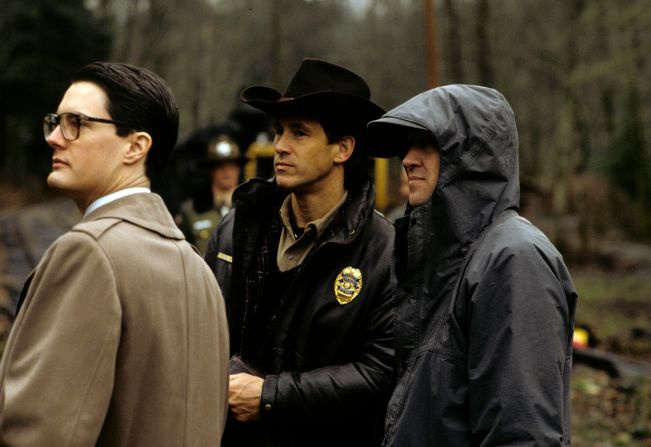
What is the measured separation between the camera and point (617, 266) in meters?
24.6

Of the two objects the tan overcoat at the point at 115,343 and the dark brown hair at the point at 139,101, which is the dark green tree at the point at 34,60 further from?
the tan overcoat at the point at 115,343

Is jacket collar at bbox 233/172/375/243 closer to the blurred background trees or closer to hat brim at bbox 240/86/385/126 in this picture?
hat brim at bbox 240/86/385/126

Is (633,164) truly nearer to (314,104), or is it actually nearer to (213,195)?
(213,195)

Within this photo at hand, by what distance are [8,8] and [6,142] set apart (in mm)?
6900

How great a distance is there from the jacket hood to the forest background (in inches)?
252

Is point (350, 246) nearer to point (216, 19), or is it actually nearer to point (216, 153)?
point (216, 153)

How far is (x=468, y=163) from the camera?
2.95 meters

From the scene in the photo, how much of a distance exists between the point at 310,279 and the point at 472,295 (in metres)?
1.12

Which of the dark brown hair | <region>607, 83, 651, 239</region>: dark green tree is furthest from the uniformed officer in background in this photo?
<region>607, 83, 651, 239</region>: dark green tree

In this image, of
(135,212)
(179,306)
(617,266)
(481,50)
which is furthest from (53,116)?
(617,266)

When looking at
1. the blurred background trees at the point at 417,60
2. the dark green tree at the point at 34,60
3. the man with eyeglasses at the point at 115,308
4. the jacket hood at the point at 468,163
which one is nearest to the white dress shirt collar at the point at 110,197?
the man with eyeglasses at the point at 115,308

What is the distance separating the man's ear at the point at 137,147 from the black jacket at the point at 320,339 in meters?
1.27

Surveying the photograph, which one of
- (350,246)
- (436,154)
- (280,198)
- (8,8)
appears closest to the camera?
(436,154)

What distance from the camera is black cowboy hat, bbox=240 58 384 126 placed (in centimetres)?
399
